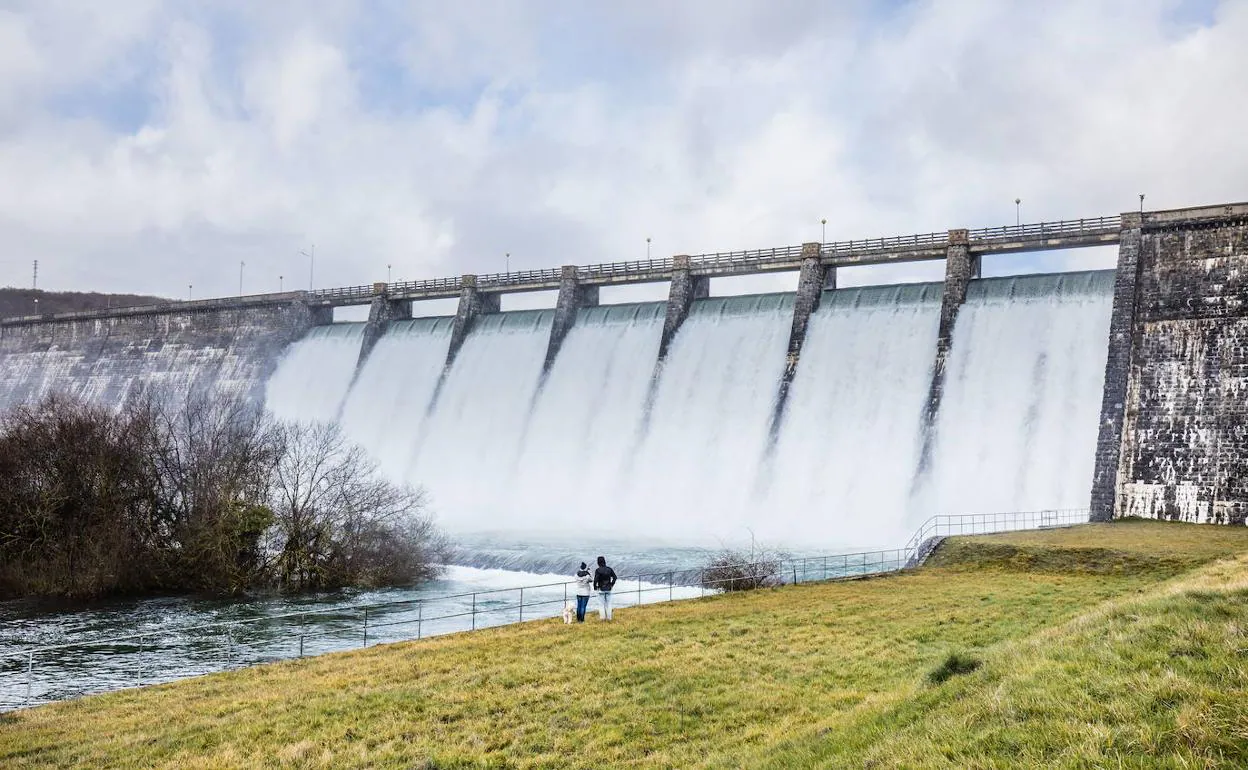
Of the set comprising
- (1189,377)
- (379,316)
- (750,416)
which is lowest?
(750,416)

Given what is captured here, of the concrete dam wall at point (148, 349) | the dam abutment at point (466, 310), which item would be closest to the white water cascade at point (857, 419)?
the dam abutment at point (466, 310)

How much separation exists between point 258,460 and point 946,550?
2490 centimetres

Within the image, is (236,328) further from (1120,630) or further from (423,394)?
(1120,630)

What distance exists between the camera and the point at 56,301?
173 meters

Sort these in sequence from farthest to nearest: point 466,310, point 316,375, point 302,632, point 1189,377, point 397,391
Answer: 1. point 316,375
2. point 466,310
3. point 397,391
4. point 1189,377
5. point 302,632

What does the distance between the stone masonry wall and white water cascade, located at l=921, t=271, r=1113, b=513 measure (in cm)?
196

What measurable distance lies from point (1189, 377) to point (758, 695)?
1224 inches

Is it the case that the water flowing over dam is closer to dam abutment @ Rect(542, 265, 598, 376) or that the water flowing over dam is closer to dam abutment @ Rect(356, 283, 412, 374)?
dam abutment @ Rect(542, 265, 598, 376)

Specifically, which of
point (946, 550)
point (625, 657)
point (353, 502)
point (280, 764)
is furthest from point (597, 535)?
point (280, 764)

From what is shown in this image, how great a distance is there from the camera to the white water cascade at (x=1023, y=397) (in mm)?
40000

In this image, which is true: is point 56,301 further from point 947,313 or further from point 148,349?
point 947,313

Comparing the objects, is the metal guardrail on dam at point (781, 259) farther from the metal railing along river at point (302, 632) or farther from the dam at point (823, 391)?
the metal railing along river at point (302, 632)

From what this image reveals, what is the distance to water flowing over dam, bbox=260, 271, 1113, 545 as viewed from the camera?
41.8 meters

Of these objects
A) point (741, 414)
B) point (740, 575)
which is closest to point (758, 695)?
point (740, 575)
